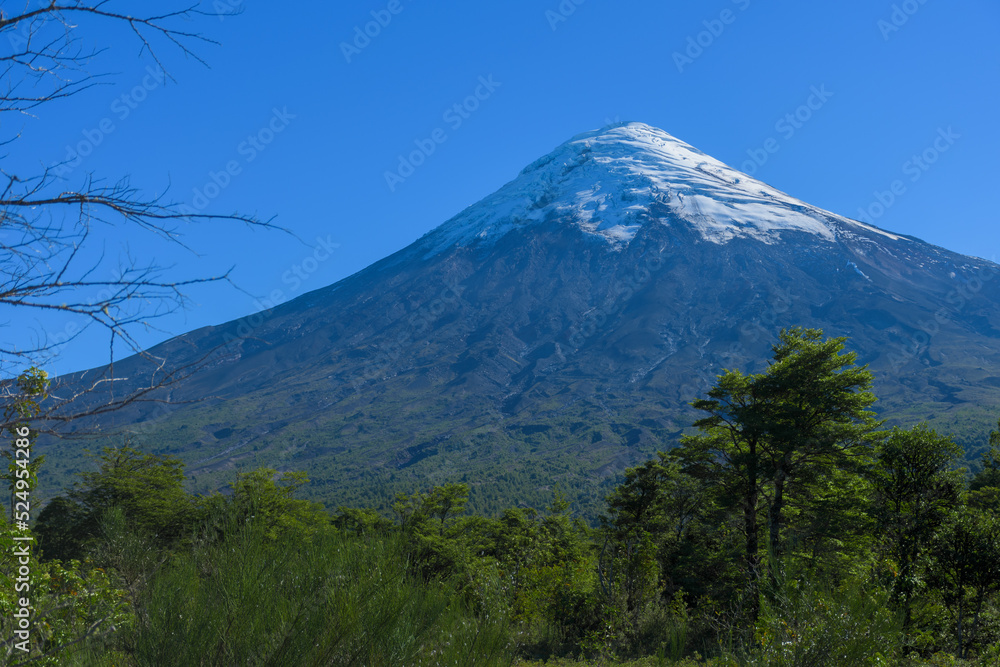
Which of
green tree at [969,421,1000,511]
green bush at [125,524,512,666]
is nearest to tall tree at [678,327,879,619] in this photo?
green tree at [969,421,1000,511]

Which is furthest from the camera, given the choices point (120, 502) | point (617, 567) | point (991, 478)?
point (991, 478)

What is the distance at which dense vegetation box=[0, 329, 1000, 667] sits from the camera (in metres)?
3.20

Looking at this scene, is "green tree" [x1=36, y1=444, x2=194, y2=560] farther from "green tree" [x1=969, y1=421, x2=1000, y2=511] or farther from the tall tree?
"green tree" [x1=969, y1=421, x2=1000, y2=511]

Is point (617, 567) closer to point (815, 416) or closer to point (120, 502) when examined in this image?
point (815, 416)

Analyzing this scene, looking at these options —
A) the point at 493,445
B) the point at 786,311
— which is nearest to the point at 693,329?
the point at 786,311

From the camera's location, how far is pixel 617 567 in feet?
53.2

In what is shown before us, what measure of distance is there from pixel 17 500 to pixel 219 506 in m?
1.16

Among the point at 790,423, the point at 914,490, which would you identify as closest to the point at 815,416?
the point at 790,423

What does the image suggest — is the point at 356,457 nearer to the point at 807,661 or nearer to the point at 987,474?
the point at 987,474

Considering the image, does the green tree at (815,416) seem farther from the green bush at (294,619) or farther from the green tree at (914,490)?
the green bush at (294,619)

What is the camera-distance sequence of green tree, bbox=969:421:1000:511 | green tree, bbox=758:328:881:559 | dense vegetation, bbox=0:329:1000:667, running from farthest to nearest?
green tree, bbox=969:421:1000:511, green tree, bbox=758:328:881:559, dense vegetation, bbox=0:329:1000:667

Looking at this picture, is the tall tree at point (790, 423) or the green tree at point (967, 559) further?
the tall tree at point (790, 423)

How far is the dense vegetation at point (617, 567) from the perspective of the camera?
3.20 m

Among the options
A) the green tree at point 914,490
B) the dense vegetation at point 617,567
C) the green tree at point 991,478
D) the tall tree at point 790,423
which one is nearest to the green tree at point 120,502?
the dense vegetation at point 617,567
